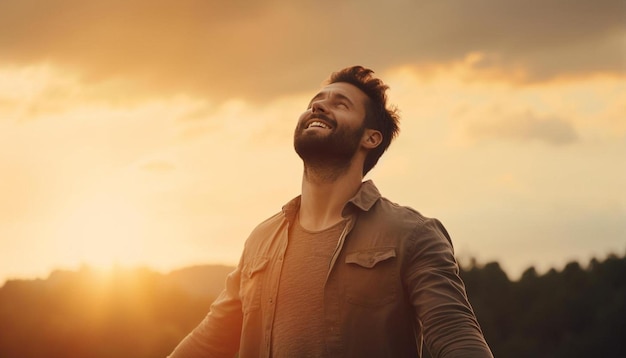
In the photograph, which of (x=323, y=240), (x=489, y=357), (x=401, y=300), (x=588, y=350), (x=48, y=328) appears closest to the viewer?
(x=489, y=357)

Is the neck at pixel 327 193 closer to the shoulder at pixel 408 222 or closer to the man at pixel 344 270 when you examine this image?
the man at pixel 344 270

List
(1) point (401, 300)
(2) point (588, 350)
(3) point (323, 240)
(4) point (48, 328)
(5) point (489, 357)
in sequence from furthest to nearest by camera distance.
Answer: (2) point (588, 350) → (4) point (48, 328) → (3) point (323, 240) → (1) point (401, 300) → (5) point (489, 357)

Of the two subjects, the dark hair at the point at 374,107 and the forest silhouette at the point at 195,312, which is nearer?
the dark hair at the point at 374,107

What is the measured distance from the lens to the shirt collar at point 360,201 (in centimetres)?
564

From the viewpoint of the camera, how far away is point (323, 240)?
5.64 meters

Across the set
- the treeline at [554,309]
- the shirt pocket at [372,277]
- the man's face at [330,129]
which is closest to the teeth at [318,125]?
the man's face at [330,129]

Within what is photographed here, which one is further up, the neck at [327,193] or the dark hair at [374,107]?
the dark hair at [374,107]

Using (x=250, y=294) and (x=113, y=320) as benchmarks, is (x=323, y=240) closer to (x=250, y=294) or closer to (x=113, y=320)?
(x=250, y=294)

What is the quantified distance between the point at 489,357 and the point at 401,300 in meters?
0.60

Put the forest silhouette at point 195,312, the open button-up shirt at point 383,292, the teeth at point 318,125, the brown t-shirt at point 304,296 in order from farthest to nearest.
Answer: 1. the forest silhouette at point 195,312
2. the teeth at point 318,125
3. the brown t-shirt at point 304,296
4. the open button-up shirt at point 383,292

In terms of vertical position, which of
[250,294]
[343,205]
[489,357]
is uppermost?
[343,205]

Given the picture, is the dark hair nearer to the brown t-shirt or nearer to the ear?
the ear

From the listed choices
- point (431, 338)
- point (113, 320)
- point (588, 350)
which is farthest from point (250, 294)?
point (588, 350)

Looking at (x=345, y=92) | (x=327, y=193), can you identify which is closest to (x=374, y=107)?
(x=345, y=92)
